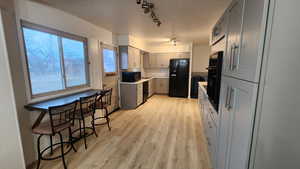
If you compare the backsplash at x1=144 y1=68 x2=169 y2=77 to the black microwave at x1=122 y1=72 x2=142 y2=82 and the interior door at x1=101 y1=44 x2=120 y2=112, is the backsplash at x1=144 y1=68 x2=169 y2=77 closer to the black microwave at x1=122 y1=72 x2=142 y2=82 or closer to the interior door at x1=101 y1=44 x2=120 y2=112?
the black microwave at x1=122 y1=72 x2=142 y2=82

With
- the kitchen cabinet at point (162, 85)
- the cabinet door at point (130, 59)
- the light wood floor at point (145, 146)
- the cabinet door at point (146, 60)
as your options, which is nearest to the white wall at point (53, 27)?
the light wood floor at point (145, 146)

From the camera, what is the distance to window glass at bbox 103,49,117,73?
12.1ft

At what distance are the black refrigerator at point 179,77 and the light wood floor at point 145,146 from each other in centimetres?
221

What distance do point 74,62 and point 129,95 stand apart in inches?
78.7

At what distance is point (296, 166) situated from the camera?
0.63 metres

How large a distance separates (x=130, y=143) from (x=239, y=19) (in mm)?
2421

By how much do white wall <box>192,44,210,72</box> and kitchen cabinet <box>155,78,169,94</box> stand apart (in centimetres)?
148

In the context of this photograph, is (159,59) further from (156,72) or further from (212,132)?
(212,132)

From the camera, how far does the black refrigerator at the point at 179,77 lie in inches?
217

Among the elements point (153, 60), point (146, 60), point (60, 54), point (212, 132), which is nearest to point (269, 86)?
point (212, 132)

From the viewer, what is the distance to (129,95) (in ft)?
14.2

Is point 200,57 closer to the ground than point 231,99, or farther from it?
farther from it

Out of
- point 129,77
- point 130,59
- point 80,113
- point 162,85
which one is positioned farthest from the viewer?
point 162,85

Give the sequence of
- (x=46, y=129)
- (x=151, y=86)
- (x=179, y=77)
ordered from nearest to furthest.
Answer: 1. (x=46, y=129)
2. (x=179, y=77)
3. (x=151, y=86)
